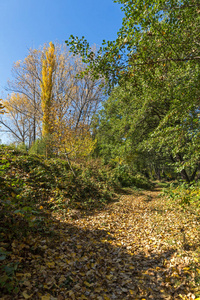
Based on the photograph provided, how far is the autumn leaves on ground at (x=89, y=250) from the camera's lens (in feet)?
8.30

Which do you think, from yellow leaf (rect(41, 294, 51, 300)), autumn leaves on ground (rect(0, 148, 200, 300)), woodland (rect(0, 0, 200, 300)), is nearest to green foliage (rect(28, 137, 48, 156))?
woodland (rect(0, 0, 200, 300))

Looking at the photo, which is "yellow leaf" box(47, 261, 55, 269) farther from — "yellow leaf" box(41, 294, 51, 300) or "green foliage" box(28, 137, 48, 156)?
"green foliage" box(28, 137, 48, 156)

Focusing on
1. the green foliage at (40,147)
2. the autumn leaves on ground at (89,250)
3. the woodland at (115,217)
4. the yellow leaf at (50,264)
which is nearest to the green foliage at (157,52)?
the woodland at (115,217)

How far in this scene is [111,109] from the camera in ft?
44.0

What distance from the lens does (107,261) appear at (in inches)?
137

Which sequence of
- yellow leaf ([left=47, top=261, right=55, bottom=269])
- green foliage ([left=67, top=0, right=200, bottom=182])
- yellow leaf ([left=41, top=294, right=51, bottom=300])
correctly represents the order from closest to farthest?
yellow leaf ([left=41, top=294, right=51, bottom=300]) → yellow leaf ([left=47, top=261, right=55, bottom=269]) → green foliage ([left=67, top=0, right=200, bottom=182])

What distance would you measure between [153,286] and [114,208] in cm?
432

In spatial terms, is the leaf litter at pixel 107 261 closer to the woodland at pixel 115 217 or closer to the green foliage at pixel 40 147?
the woodland at pixel 115 217

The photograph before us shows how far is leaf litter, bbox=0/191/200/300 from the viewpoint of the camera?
2.55 m

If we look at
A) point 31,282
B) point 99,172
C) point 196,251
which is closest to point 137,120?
point 99,172

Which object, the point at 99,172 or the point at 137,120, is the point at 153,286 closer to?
the point at 137,120

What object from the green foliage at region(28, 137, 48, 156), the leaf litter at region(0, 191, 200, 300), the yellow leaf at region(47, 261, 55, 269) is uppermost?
the green foliage at region(28, 137, 48, 156)

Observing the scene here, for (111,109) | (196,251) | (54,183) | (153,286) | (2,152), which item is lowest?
(153,286)

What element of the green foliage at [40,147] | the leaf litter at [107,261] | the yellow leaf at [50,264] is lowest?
the leaf litter at [107,261]
